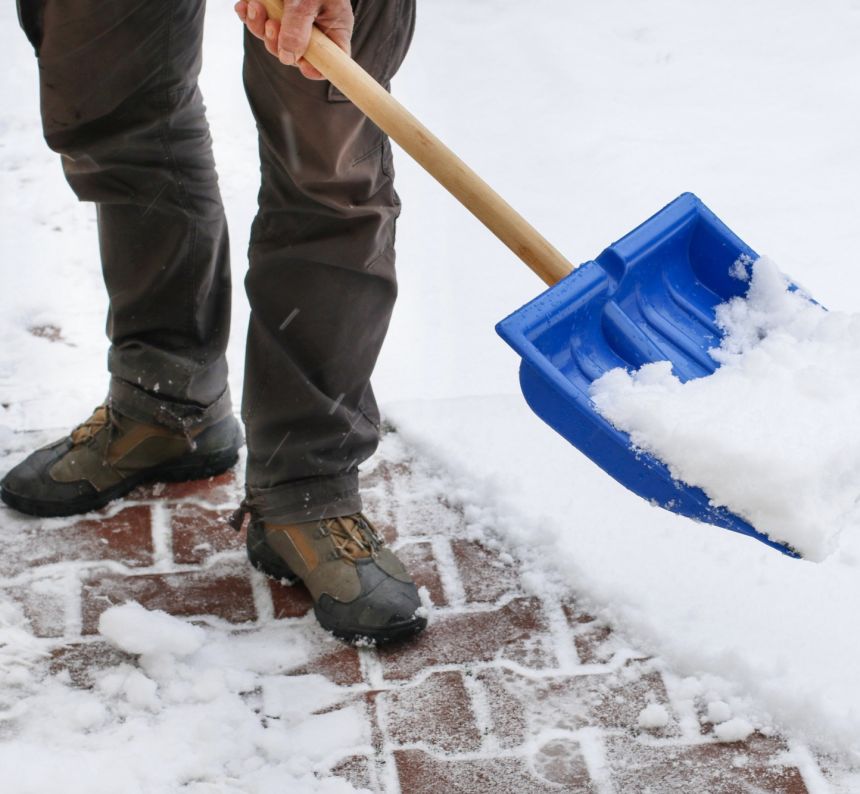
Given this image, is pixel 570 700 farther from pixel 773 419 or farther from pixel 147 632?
pixel 147 632

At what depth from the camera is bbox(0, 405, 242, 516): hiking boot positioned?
8.52 ft

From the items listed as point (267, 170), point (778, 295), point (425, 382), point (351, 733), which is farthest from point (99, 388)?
point (778, 295)

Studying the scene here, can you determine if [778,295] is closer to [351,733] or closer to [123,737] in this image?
[351,733]

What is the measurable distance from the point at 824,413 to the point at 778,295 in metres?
0.30

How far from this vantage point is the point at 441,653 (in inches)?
90.5

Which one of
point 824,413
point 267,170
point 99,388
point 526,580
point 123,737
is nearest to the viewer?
point 824,413

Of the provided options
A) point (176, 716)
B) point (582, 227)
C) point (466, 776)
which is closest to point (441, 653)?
point (466, 776)

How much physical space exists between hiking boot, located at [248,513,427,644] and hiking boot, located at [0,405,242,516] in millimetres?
285

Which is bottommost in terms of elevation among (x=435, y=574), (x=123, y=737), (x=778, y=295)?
(x=123, y=737)

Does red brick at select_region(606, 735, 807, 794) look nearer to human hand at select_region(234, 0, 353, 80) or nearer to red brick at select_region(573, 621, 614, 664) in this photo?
red brick at select_region(573, 621, 614, 664)

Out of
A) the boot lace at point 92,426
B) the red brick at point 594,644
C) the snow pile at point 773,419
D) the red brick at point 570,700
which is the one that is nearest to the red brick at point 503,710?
the red brick at point 570,700

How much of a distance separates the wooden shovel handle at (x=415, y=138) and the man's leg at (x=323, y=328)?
117 millimetres

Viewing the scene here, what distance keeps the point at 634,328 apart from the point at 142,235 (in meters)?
0.94

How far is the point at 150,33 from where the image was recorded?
2.27 metres
